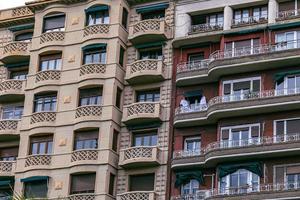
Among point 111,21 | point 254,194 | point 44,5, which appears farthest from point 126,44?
point 254,194

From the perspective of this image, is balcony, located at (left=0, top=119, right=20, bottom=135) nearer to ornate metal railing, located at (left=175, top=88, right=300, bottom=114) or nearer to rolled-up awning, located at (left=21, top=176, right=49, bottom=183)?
rolled-up awning, located at (left=21, top=176, right=49, bottom=183)

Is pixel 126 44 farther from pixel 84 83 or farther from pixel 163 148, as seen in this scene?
pixel 163 148

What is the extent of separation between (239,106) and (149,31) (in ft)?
31.5

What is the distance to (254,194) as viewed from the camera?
170 ft

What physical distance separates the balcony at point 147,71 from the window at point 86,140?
4710 mm

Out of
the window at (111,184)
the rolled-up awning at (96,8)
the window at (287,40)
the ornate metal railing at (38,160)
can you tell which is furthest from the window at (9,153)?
the window at (287,40)

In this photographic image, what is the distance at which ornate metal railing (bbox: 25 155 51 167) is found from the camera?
193 ft

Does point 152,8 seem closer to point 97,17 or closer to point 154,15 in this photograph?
point 154,15

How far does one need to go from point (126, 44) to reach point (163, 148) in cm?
887

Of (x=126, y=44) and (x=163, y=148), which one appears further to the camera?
(x=126, y=44)

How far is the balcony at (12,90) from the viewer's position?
62.9 m

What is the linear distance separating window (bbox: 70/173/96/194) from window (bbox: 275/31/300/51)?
15.1 m

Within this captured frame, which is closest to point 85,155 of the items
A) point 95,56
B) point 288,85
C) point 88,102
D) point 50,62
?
point 88,102

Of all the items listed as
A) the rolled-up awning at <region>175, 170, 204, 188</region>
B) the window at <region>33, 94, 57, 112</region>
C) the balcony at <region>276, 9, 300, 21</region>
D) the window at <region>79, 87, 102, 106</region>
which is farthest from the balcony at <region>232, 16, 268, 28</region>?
the window at <region>33, 94, 57, 112</region>
